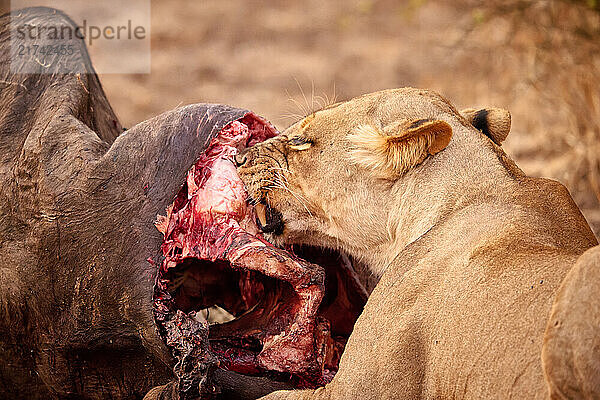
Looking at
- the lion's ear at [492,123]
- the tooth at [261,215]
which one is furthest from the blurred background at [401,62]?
the tooth at [261,215]

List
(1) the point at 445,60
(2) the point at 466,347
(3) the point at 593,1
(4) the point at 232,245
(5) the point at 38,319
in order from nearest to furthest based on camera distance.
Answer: (2) the point at 466,347 → (4) the point at 232,245 → (5) the point at 38,319 → (3) the point at 593,1 → (1) the point at 445,60

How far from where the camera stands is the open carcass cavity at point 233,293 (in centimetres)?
298

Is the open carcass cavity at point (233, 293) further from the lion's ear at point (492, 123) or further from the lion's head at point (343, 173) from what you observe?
the lion's ear at point (492, 123)

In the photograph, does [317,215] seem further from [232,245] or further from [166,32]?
[166,32]

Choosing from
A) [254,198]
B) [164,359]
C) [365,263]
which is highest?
[254,198]

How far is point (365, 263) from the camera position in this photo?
3.34m

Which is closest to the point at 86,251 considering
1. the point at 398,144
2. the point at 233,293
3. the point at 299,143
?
the point at 233,293

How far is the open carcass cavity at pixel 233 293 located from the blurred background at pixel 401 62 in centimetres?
250

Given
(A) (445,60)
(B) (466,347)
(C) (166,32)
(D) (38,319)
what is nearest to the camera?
(B) (466,347)

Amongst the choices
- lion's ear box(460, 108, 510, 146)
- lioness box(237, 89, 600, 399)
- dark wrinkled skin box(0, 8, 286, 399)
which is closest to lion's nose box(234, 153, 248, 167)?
lioness box(237, 89, 600, 399)

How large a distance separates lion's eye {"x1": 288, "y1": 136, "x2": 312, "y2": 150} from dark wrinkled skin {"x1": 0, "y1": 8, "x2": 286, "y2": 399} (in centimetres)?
24

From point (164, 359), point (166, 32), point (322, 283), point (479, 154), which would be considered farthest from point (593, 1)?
point (166, 32)

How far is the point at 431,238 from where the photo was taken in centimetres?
289

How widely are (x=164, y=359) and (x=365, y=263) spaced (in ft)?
2.65
